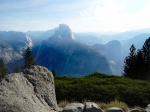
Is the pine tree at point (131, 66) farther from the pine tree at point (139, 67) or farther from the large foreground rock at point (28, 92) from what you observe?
the large foreground rock at point (28, 92)

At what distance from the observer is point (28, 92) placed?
9031 mm

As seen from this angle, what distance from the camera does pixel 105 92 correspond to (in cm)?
1686

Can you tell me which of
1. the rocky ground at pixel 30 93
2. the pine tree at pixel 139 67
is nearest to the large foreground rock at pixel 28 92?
the rocky ground at pixel 30 93

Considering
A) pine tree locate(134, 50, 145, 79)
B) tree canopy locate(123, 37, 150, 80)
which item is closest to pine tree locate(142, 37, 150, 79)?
tree canopy locate(123, 37, 150, 80)

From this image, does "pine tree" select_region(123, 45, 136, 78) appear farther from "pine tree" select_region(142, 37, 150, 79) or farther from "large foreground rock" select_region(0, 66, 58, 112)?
"large foreground rock" select_region(0, 66, 58, 112)

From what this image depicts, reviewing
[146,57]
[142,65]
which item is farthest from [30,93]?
[146,57]

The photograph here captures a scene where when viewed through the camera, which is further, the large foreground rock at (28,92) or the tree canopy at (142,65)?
the tree canopy at (142,65)

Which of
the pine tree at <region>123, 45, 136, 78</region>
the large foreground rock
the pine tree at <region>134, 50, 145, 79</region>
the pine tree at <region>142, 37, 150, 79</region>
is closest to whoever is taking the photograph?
the large foreground rock

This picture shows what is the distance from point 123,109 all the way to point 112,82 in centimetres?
768

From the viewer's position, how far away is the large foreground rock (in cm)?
762

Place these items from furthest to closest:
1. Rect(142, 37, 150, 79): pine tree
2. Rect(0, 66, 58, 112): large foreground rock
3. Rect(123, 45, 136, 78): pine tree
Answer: Rect(123, 45, 136, 78): pine tree < Rect(142, 37, 150, 79): pine tree < Rect(0, 66, 58, 112): large foreground rock

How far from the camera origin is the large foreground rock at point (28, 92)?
7.62 metres

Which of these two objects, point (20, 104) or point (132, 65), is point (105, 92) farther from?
point (132, 65)

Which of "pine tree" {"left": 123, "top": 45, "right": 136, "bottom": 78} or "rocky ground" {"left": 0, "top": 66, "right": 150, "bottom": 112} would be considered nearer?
"rocky ground" {"left": 0, "top": 66, "right": 150, "bottom": 112}
